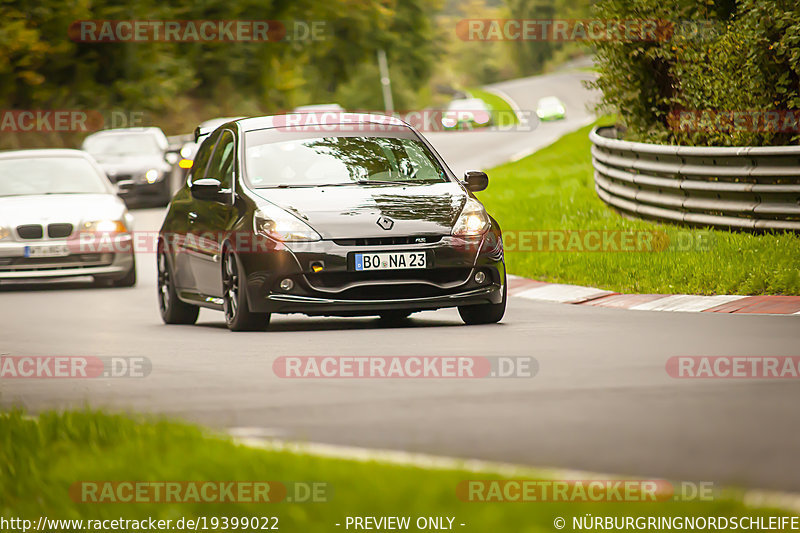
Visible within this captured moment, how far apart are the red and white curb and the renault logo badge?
8.65 ft

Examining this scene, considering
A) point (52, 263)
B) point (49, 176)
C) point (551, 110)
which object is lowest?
point (551, 110)

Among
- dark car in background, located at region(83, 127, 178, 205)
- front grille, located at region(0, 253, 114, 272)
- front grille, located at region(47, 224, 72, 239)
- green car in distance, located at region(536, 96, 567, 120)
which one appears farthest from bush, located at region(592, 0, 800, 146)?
green car in distance, located at region(536, 96, 567, 120)

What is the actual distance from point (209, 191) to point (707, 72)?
8.07 m

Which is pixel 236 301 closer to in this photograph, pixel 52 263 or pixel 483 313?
pixel 483 313

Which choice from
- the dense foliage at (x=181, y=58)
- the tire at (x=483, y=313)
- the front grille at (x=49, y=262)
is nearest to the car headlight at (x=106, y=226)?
the front grille at (x=49, y=262)

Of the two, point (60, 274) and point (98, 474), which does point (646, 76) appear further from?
point (98, 474)

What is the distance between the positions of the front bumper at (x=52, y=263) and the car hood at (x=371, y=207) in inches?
244

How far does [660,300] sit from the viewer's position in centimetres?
1322

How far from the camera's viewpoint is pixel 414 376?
856cm

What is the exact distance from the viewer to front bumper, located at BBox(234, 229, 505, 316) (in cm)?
1103

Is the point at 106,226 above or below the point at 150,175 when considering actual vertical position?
above

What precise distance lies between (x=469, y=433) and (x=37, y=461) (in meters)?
1.79

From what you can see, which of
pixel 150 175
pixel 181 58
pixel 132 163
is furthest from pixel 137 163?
pixel 181 58

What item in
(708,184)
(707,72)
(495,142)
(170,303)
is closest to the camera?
(170,303)
